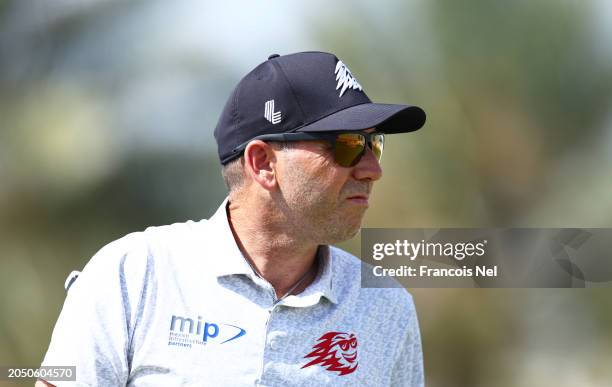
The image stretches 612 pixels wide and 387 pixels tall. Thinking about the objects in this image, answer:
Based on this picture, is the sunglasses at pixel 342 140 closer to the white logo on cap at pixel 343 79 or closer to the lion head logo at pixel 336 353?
Answer: the white logo on cap at pixel 343 79

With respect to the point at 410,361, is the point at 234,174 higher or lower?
higher

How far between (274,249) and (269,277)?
9cm

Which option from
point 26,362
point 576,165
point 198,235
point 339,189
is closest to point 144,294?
point 198,235

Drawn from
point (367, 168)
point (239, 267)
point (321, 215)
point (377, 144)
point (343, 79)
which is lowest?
point (239, 267)

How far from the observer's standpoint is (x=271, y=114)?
273 centimetres

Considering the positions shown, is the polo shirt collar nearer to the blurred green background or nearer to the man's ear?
the man's ear

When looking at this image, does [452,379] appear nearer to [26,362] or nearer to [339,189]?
[26,362]

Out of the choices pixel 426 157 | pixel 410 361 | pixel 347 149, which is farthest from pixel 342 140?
pixel 426 157

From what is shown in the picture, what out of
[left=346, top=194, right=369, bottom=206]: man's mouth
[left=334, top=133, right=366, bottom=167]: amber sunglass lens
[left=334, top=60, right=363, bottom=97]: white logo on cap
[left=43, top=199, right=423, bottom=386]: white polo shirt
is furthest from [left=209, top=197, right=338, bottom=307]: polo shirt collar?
[left=334, top=60, right=363, bottom=97]: white logo on cap

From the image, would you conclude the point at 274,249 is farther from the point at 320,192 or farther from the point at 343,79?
the point at 343,79

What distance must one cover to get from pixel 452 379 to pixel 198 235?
402 cm

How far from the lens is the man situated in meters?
2.46

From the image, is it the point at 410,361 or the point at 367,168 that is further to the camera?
the point at 410,361

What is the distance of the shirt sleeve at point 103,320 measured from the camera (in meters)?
2.41
